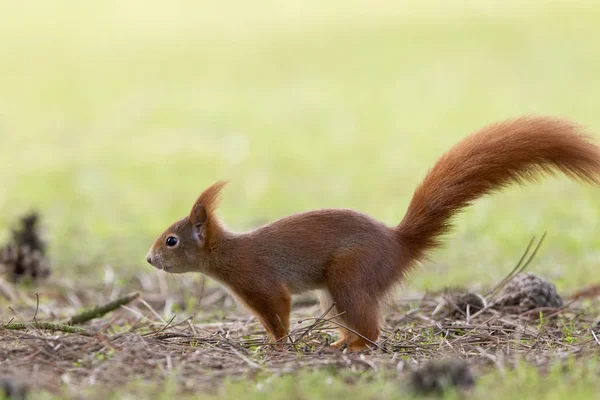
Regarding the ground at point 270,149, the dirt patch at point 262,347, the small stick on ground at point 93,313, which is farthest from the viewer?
the small stick on ground at point 93,313

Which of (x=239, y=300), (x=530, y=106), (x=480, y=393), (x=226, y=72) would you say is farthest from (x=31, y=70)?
(x=480, y=393)

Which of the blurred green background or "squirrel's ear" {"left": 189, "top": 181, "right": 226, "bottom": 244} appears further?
the blurred green background

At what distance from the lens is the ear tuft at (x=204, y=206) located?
468cm

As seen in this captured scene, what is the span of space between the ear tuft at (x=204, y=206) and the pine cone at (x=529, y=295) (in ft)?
5.58

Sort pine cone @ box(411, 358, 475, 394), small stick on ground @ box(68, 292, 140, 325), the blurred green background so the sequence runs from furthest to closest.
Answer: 1. the blurred green background
2. small stick on ground @ box(68, 292, 140, 325)
3. pine cone @ box(411, 358, 475, 394)

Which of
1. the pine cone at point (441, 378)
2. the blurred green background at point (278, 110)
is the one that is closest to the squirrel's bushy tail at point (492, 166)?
the pine cone at point (441, 378)

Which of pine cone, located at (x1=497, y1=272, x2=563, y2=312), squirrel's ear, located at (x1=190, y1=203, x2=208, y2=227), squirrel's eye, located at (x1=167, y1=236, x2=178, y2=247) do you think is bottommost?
pine cone, located at (x1=497, y1=272, x2=563, y2=312)

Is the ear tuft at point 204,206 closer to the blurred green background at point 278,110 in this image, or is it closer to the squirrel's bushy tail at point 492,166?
the squirrel's bushy tail at point 492,166

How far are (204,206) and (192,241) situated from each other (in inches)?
8.1

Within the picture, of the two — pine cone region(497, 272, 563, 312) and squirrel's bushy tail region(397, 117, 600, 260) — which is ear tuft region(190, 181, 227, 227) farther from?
pine cone region(497, 272, 563, 312)

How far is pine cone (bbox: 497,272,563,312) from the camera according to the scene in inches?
194

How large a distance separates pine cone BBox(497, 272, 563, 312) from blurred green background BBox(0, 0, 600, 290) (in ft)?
5.01

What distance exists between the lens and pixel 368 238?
4312 mm

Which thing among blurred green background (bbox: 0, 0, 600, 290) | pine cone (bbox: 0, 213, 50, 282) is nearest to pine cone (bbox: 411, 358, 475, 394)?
blurred green background (bbox: 0, 0, 600, 290)
